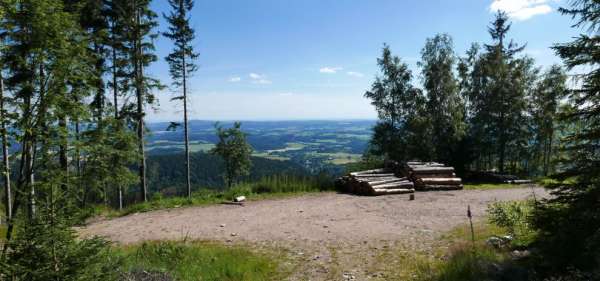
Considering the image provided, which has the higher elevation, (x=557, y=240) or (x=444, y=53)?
(x=444, y=53)

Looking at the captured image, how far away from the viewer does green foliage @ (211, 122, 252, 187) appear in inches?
1280

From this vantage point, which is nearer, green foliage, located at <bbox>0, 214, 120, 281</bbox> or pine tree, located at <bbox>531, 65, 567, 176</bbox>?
green foliage, located at <bbox>0, 214, 120, 281</bbox>

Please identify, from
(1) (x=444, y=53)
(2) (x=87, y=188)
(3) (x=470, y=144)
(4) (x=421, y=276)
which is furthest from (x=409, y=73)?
(2) (x=87, y=188)

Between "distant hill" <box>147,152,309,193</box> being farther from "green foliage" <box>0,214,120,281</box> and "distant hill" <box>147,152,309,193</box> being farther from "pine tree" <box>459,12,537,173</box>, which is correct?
"green foliage" <box>0,214,120,281</box>

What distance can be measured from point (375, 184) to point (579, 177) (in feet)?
38.1

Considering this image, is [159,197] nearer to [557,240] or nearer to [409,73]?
[557,240]

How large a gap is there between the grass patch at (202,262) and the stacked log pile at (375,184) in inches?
367

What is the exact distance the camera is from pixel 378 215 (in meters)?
12.7

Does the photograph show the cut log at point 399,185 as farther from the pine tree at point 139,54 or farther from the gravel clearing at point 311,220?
the pine tree at point 139,54

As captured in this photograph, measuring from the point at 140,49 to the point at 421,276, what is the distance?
1961cm

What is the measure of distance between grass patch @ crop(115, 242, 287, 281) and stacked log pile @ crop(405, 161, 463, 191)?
11951 mm

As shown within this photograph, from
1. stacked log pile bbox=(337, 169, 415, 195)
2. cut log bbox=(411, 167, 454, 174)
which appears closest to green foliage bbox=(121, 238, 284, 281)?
stacked log pile bbox=(337, 169, 415, 195)

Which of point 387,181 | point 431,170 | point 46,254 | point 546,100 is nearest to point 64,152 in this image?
Answer: point 46,254

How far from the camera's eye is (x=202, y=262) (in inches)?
314
